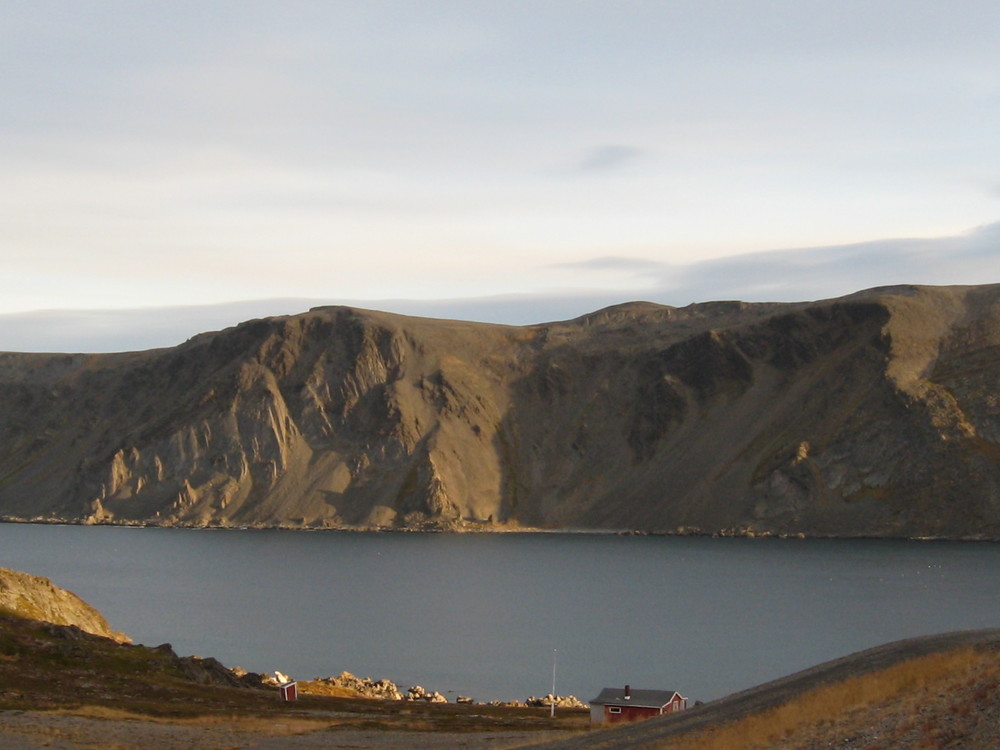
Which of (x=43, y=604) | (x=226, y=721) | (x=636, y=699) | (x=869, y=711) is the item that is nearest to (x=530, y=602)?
(x=43, y=604)

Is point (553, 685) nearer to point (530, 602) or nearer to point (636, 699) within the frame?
point (636, 699)

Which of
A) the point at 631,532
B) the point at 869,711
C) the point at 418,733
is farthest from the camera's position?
the point at 631,532

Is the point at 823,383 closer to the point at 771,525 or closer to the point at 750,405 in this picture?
the point at 750,405

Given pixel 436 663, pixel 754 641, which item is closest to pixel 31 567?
pixel 436 663

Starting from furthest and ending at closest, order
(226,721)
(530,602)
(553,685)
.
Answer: (530,602)
(553,685)
(226,721)

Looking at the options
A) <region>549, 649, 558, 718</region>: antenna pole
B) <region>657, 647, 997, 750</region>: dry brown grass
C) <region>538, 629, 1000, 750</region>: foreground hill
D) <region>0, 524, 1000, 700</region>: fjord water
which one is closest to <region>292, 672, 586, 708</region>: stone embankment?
<region>549, 649, 558, 718</region>: antenna pole

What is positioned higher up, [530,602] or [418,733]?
[418,733]

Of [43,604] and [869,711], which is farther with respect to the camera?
[43,604]
